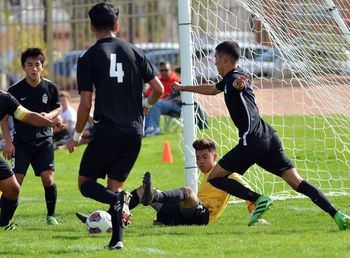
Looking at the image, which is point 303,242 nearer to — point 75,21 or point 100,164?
point 100,164

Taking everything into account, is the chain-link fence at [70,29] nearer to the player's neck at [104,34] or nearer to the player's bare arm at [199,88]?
the player's bare arm at [199,88]

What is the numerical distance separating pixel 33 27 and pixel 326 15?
54.0 ft

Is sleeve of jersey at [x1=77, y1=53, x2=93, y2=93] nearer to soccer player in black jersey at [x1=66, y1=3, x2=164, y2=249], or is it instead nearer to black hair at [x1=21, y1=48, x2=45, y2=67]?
soccer player in black jersey at [x1=66, y1=3, x2=164, y2=249]

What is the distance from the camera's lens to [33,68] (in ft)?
32.8

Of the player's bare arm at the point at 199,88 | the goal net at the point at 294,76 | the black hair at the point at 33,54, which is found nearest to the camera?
the player's bare arm at the point at 199,88

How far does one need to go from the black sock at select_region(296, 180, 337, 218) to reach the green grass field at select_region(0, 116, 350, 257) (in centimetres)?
19

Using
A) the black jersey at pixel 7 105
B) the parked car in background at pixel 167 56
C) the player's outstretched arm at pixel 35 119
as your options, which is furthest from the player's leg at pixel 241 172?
the parked car in background at pixel 167 56

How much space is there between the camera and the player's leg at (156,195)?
28.1 ft

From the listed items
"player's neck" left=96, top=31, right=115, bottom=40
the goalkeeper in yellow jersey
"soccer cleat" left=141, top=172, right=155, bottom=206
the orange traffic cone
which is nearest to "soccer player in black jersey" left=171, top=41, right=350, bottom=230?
the goalkeeper in yellow jersey

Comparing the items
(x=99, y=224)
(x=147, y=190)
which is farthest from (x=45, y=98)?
(x=147, y=190)

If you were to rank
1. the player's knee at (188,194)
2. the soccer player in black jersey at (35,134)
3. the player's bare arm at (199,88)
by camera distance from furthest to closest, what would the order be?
the soccer player in black jersey at (35,134) → the player's knee at (188,194) → the player's bare arm at (199,88)

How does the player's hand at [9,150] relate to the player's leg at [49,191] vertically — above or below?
above

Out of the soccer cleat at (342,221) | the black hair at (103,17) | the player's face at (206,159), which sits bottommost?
the soccer cleat at (342,221)

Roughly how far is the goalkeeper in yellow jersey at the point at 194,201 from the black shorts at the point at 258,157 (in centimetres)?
59
